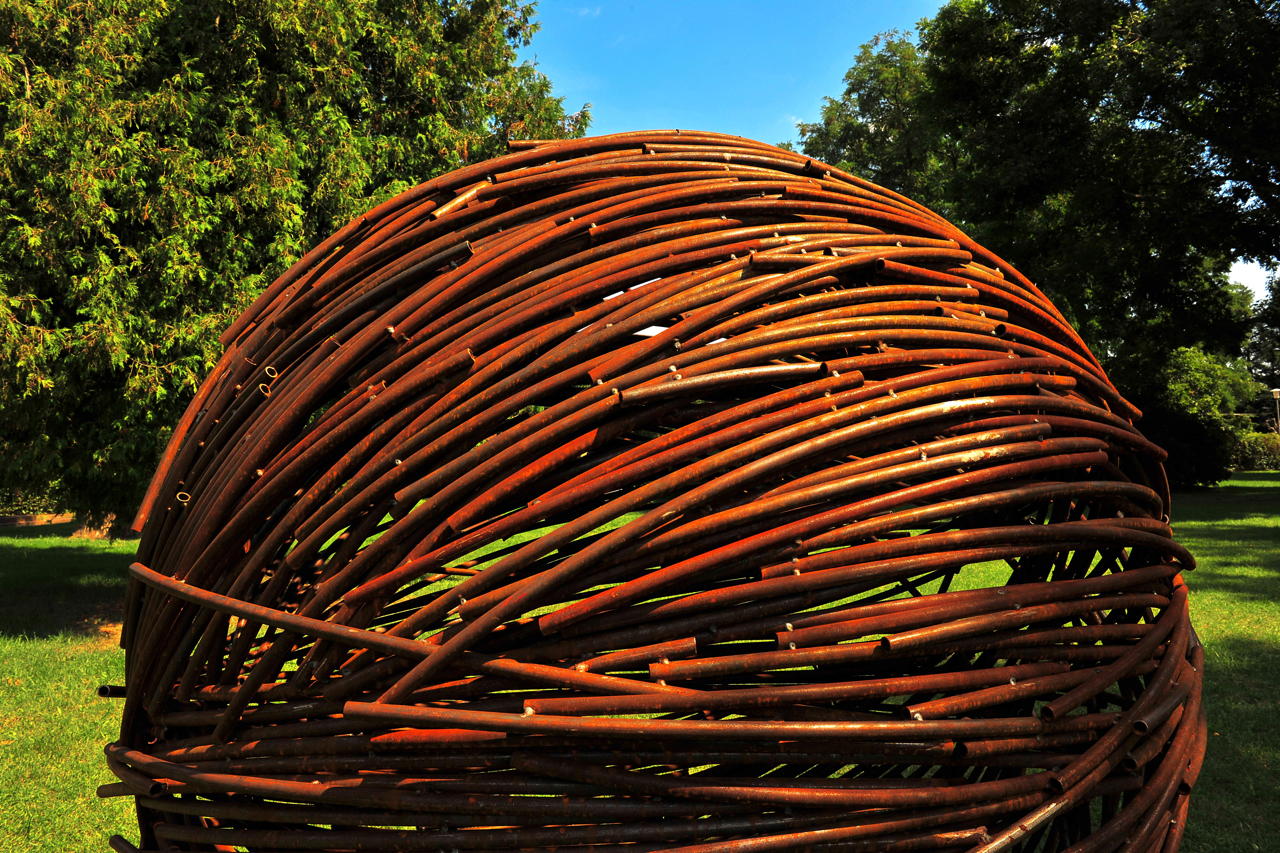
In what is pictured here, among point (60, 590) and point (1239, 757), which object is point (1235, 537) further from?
point (60, 590)

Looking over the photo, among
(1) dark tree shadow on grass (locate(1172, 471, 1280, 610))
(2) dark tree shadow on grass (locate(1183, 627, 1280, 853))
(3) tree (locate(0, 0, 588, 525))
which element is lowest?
(2) dark tree shadow on grass (locate(1183, 627, 1280, 853))

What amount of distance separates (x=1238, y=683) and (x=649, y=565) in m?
6.59

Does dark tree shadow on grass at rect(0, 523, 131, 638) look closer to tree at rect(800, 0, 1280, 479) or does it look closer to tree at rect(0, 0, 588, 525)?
tree at rect(0, 0, 588, 525)

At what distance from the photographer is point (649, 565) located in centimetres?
118

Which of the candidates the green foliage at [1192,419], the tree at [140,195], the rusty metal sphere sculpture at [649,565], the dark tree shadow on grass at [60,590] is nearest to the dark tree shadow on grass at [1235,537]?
the green foliage at [1192,419]

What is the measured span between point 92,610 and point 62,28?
6120 mm

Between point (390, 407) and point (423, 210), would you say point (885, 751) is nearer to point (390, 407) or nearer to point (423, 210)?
point (390, 407)

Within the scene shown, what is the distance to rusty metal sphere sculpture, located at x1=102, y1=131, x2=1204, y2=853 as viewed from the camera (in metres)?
1.14

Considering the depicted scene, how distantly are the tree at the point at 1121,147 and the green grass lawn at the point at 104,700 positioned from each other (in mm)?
4477

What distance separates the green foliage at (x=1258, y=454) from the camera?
2901 cm

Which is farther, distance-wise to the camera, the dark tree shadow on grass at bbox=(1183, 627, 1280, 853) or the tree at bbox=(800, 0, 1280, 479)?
the tree at bbox=(800, 0, 1280, 479)

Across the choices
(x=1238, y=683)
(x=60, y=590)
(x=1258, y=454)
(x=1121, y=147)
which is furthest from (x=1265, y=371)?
(x=60, y=590)

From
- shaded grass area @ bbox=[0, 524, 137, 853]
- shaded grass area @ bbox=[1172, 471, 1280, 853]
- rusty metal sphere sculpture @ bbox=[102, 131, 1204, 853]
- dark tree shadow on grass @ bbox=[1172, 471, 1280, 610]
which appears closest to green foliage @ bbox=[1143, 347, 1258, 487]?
dark tree shadow on grass @ bbox=[1172, 471, 1280, 610]

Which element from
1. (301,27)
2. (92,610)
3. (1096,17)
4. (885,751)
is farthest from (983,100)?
(885,751)
